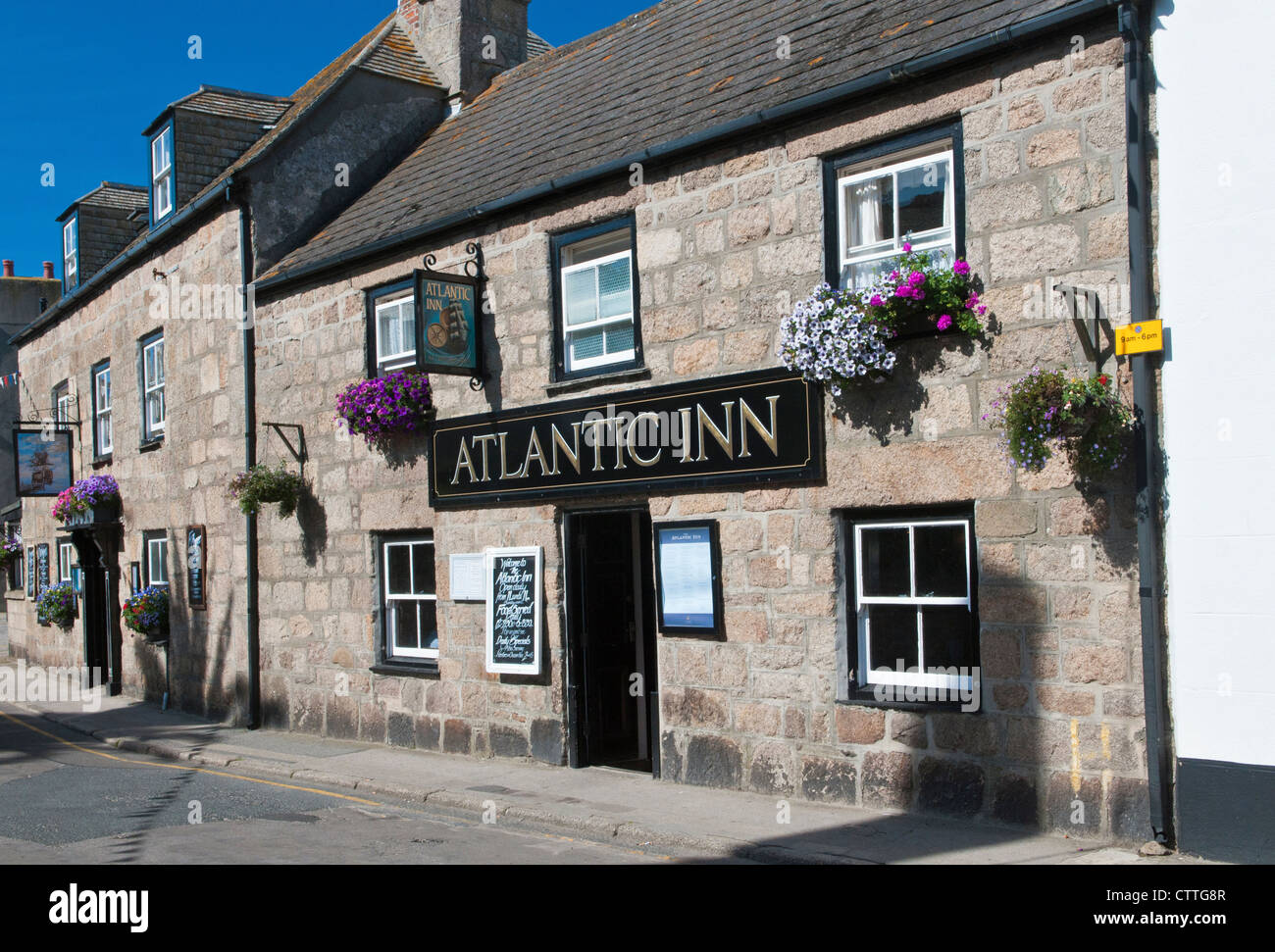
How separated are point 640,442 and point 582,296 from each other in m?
1.60

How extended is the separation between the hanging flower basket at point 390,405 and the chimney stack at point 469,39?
17.3 ft

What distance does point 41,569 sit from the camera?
2166 centimetres

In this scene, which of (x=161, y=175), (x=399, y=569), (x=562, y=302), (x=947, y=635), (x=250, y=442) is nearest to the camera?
(x=947, y=635)

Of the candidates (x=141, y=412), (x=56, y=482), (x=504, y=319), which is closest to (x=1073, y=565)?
(x=504, y=319)

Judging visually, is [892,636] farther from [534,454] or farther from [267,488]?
[267,488]

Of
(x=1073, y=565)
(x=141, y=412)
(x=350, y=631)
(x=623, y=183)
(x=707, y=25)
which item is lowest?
(x=350, y=631)

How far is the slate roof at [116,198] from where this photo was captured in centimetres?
2088

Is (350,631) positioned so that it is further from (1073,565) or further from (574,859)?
(1073,565)

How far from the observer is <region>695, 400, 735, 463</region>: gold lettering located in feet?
29.3

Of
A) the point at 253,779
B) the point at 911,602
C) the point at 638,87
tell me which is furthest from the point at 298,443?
the point at 911,602

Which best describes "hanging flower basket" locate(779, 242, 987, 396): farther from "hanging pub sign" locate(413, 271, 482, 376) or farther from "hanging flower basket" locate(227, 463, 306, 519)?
"hanging flower basket" locate(227, 463, 306, 519)

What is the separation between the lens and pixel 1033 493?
7266 mm

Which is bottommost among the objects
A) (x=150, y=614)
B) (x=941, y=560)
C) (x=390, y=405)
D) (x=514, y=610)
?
(x=150, y=614)
